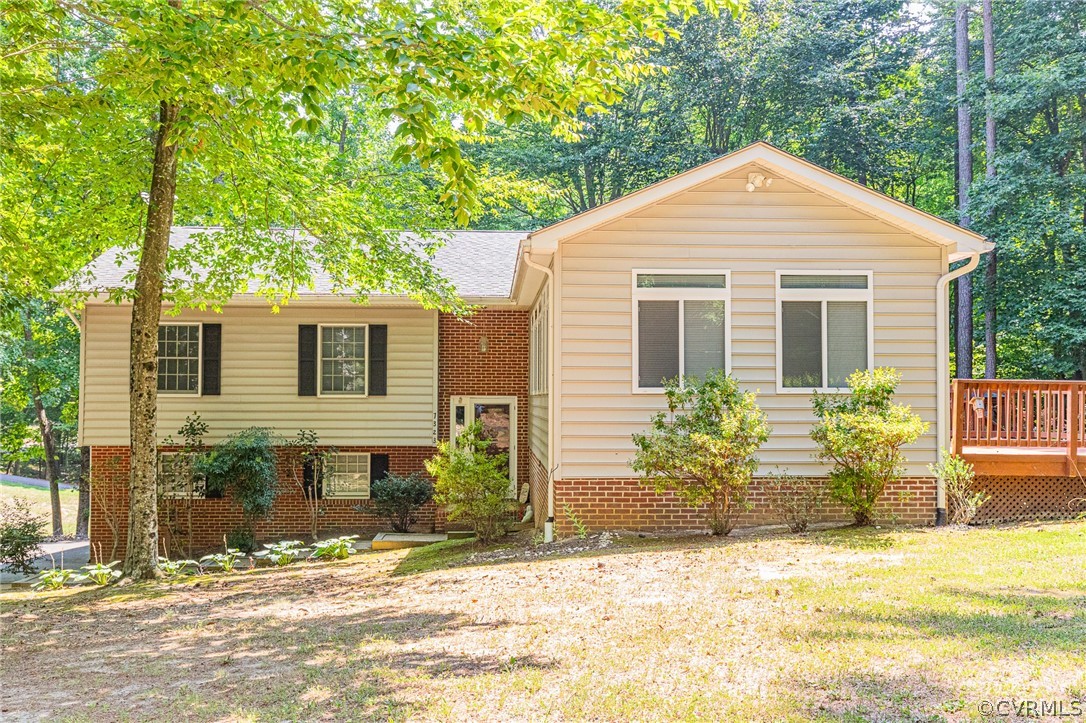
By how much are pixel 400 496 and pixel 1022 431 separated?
9.42 metres

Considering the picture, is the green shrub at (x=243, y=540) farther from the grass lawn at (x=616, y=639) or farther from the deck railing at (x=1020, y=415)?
the deck railing at (x=1020, y=415)

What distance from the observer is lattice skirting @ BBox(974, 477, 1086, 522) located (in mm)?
10125

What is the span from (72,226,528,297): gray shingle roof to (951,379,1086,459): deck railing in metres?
6.90

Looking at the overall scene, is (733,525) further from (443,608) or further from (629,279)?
(443,608)

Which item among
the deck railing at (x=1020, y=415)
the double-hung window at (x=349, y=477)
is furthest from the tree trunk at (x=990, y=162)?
the double-hung window at (x=349, y=477)

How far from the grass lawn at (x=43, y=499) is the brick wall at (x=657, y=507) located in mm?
18457

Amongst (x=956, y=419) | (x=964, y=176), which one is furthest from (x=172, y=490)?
(x=964, y=176)

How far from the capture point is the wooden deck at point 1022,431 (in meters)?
9.85

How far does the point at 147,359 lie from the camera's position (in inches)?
390

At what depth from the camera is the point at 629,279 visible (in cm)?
966

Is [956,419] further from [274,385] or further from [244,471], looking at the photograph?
[274,385]

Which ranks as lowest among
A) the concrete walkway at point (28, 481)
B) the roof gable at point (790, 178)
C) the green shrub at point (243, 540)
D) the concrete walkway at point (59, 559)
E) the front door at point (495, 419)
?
the concrete walkway at point (28, 481)

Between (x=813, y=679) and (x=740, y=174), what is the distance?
6827mm

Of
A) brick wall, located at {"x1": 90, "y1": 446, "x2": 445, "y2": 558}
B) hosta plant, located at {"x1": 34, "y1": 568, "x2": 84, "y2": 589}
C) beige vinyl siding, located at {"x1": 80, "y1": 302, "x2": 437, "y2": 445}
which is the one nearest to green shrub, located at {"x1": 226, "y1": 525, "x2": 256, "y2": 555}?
brick wall, located at {"x1": 90, "y1": 446, "x2": 445, "y2": 558}
